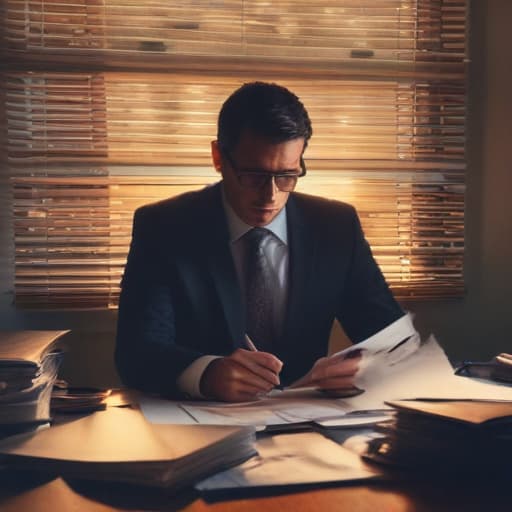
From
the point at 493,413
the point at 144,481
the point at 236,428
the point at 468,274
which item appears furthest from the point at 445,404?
the point at 468,274

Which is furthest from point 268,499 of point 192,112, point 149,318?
point 192,112

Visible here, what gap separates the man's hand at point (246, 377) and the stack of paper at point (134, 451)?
1.27 feet

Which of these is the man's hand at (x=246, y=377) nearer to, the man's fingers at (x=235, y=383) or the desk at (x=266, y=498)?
the man's fingers at (x=235, y=383)

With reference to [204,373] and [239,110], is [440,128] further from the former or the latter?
[204,373]

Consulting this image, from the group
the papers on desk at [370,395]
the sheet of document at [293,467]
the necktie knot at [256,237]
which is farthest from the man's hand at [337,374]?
the necktie knot at [256,237]

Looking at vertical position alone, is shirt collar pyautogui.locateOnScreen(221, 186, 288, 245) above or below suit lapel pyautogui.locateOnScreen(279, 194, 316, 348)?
above

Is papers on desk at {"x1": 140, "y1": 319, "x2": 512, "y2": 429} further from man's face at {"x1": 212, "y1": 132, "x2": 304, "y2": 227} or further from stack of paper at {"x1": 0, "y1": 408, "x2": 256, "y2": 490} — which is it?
man's face at {"x1": 212, "y1": 132, "x2": 304, "y2": 227}

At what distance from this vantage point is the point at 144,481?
94cm

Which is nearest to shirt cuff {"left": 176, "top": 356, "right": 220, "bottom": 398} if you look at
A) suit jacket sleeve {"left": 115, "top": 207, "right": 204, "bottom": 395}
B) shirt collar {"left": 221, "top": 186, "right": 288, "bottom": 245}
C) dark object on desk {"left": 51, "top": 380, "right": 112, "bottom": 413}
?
suit jacket sleeve {"left": 115, "top": 207, "right": 204, "bottom": 395}

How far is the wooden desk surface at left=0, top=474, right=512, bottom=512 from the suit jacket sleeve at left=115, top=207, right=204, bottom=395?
2.11 ft

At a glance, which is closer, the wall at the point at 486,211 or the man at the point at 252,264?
the man at the point at 252,264

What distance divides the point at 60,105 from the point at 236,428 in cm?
158

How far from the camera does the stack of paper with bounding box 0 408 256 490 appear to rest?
0.94m

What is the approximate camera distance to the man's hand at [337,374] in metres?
1.49
